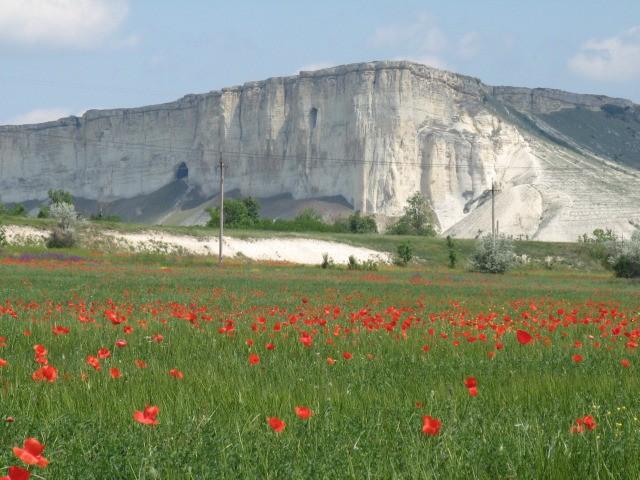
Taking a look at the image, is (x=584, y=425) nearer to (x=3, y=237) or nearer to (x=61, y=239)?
(x=61, y=239)

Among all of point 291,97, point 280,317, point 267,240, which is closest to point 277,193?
point 291,97

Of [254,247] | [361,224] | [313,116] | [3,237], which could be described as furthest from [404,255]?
[313,116]

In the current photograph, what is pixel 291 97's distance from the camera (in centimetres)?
17175

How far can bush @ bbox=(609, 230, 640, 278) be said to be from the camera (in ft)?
207

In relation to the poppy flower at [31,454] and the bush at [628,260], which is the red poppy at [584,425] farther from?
the bush at [628,260]

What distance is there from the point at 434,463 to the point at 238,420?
1.57m

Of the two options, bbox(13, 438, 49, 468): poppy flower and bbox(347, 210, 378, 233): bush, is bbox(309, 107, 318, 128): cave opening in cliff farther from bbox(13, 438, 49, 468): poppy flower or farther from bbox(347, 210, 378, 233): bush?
bbox(13, 438, 49, 468): poppy flower

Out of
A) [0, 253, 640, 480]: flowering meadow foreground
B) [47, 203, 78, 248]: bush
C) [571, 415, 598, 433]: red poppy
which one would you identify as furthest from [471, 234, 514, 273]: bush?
[571, 415, 598, 433]: red poppy

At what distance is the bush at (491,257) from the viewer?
7075 cm

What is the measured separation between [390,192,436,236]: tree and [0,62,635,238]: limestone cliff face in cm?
471

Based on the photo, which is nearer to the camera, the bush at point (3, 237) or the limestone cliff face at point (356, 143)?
the bush at point (3, 237)

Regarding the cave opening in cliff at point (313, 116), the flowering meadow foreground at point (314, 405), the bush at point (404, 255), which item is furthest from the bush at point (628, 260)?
the cave opening in cliff at point (313, 116)

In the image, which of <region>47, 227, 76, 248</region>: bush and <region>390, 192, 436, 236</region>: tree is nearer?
<region>47, 227, 76, 248</region>: bush

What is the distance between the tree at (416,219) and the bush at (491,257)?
2489 inches
